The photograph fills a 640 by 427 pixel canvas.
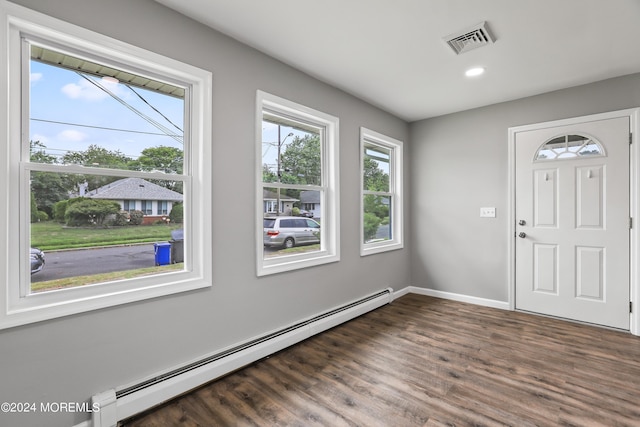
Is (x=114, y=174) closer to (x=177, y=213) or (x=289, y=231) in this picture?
(x=177, y=213)

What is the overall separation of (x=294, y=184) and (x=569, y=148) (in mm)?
3031

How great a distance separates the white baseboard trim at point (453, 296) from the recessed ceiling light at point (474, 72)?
270cm

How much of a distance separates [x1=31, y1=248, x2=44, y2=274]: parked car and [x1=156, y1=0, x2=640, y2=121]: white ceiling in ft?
5.48

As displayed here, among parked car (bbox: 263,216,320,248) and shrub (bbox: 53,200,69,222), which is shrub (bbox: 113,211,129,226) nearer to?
shrub (bbox: 53,200,69,222)

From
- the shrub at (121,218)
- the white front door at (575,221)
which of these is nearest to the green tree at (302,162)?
the shrub at (121,218)

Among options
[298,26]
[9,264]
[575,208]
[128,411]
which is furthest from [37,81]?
[575,208]

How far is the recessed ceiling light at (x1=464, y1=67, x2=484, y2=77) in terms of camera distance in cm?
279

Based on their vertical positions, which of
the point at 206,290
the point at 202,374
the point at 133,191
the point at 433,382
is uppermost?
the point at 133,191

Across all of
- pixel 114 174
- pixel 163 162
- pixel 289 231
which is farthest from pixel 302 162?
pixel 114 174

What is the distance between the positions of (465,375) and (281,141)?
2.48 m

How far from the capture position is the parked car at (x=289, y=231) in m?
2.72

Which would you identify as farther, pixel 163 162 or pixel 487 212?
pixel 487 212

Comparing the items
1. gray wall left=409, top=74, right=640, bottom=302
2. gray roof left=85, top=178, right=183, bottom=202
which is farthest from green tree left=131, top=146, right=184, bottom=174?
gray wall left=409, top=74, right=640, bottom=302

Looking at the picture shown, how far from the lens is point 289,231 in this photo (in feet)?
9.61
